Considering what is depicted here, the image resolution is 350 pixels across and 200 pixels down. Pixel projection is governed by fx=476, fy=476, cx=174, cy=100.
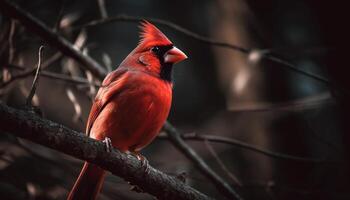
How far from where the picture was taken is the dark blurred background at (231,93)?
3699 millimetres

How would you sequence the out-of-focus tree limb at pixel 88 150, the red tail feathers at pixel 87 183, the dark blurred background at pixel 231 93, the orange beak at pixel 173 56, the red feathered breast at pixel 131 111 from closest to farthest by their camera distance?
the out-of-focus tree limb at pixel 88 150
the red feathered breast at pixel 131 111
the red tail feathers at pixel 87 183
the dark blurred background at pixel 231 93
the orange beak at pixel 173 56

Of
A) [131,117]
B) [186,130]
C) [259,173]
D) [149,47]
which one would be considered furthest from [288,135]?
[131,117]

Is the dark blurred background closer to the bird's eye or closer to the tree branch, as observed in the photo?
the tree branch

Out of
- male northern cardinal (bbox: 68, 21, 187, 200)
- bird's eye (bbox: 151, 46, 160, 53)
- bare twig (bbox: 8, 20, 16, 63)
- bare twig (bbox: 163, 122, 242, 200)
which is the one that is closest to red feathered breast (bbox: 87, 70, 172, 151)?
male northern cardinal (bbox: 68, 21, 187, 200)

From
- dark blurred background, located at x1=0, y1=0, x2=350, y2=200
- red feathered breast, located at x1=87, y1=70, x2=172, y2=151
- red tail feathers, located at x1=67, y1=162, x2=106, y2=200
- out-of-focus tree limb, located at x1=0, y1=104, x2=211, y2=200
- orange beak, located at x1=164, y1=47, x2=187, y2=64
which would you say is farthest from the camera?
orange beak, located at x1=164, y1=47, x2=187, y2=64

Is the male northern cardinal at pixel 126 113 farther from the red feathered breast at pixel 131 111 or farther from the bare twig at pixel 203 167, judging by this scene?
the bare twig at pixel 203 167

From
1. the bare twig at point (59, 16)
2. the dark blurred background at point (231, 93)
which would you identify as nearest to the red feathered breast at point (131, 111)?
the dark blurred background at point (231, 93)

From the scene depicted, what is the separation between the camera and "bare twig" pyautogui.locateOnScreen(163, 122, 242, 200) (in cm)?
338

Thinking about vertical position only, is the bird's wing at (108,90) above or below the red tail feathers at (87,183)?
above

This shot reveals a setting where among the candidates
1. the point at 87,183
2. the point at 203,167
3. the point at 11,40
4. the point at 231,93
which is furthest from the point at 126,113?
the point at 231,93

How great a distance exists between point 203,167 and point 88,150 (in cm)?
129

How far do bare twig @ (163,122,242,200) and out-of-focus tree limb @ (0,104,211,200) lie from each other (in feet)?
1.54

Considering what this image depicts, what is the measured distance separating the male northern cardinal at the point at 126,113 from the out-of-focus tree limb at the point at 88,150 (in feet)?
1.64

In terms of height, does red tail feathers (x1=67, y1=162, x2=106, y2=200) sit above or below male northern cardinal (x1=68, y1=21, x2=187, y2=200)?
below
